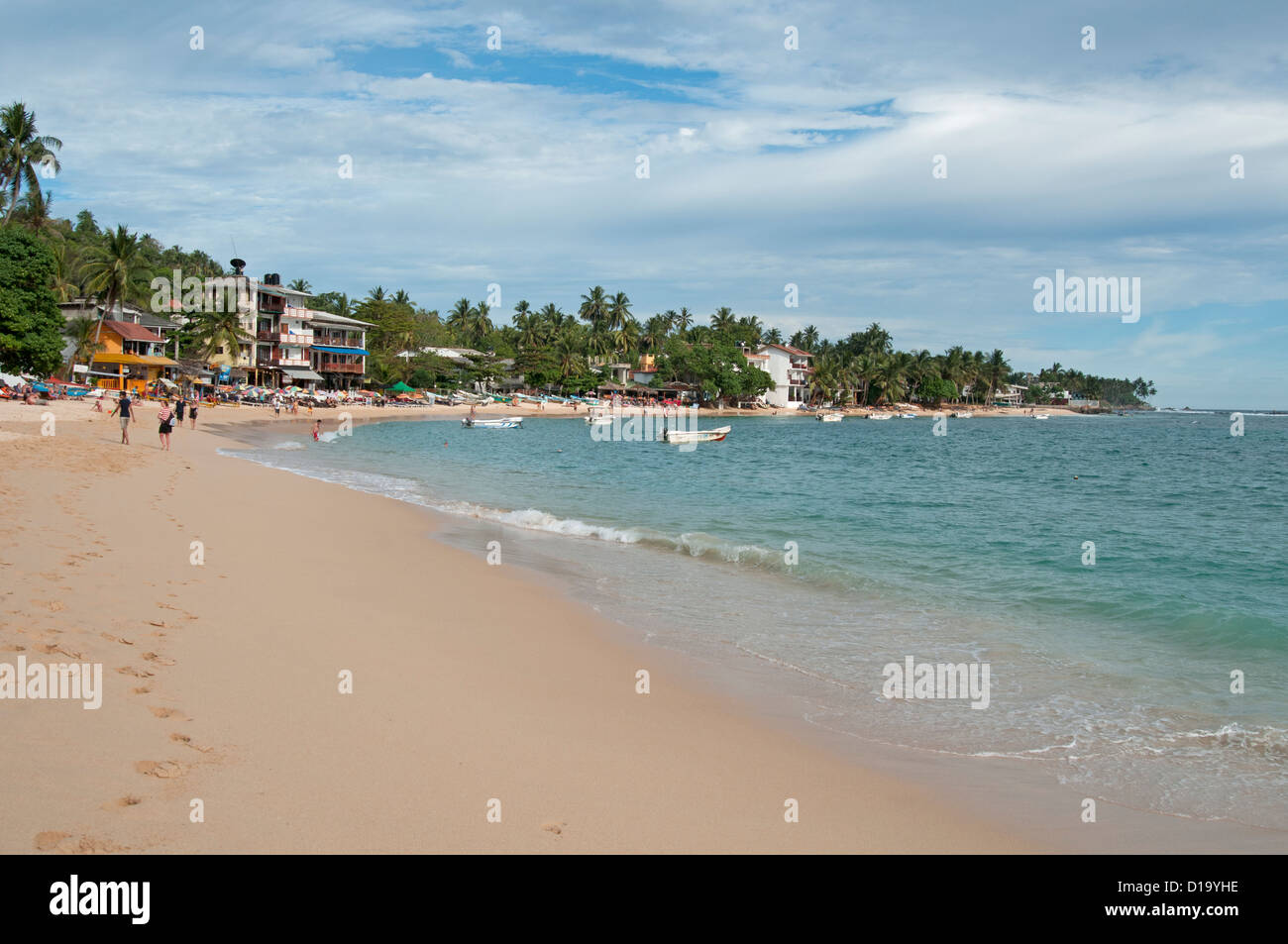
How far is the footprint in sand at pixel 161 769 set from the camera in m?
5.11

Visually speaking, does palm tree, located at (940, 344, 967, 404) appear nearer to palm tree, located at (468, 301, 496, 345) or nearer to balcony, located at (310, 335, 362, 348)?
palm tree, located at (468, 301, 496, 345)

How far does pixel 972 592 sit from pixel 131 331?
6879 cm

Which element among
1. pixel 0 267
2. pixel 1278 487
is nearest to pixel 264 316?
pixel 0 267

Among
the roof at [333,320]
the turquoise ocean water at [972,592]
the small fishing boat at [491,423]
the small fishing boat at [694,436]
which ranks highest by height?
the roof at [333,320]

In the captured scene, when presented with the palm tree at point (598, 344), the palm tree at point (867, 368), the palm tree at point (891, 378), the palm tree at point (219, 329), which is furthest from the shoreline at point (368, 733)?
the palm tree at point (891, 378)

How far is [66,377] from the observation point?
188 feet

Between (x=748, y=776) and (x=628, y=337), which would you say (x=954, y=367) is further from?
(x=748, y=776)

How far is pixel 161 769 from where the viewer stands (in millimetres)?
5188

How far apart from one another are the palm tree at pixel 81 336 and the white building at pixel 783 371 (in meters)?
101

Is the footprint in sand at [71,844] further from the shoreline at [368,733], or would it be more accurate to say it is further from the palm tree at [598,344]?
the palm tree at [598,344]

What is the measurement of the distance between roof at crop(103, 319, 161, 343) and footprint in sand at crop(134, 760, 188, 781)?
69.3m
